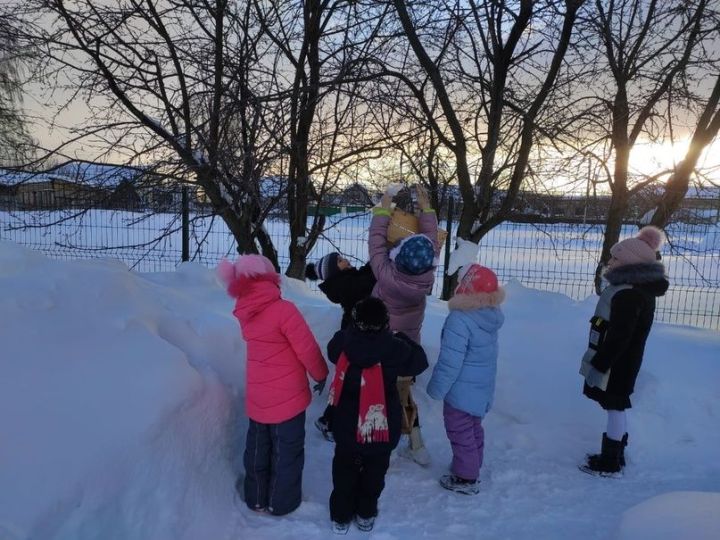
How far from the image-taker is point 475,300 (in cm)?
298

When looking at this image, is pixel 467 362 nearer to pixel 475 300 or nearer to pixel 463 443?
pixel 475 300

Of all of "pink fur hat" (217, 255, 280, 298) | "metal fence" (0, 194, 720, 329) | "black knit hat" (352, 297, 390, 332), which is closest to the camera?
"black knit hat" (352, 297, 390, 332)

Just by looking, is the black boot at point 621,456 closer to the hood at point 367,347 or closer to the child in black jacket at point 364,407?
the child in black jacket at point 364,407

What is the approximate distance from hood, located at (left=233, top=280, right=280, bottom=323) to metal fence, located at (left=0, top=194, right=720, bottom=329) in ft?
8.24

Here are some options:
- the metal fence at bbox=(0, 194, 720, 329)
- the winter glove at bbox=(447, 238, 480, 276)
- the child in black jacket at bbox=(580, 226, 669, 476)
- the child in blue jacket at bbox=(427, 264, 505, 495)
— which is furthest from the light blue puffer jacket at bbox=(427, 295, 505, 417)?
the metal fence at bbox=(0, 194, 720, 329)

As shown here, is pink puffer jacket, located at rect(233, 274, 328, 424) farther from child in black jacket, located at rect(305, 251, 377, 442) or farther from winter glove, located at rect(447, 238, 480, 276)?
winter glove, located at rect(447, 238, 480, 276)

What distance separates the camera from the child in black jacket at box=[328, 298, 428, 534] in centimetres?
259

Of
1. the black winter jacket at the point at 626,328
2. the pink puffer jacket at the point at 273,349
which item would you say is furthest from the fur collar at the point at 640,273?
the pink puffer jacket at the point at 273,349

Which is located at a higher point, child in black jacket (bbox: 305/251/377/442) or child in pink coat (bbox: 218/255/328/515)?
child in black jacket (bbox: 305/251/377/442)

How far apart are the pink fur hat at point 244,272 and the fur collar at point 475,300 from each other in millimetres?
1041

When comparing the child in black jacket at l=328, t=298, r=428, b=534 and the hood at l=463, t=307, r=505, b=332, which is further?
the hood at l=463, t=307, r=505, b=332

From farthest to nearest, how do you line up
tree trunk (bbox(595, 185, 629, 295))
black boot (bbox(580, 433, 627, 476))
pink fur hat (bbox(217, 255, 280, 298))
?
tree trunk (bbox(595, 185, 629, 295))
black boot (bbox(580, 433, 627, 476))
pink fur hat (bbox(217, 255, 280, 298))

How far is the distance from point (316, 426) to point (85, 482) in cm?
171

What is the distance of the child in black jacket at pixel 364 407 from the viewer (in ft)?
8.50
